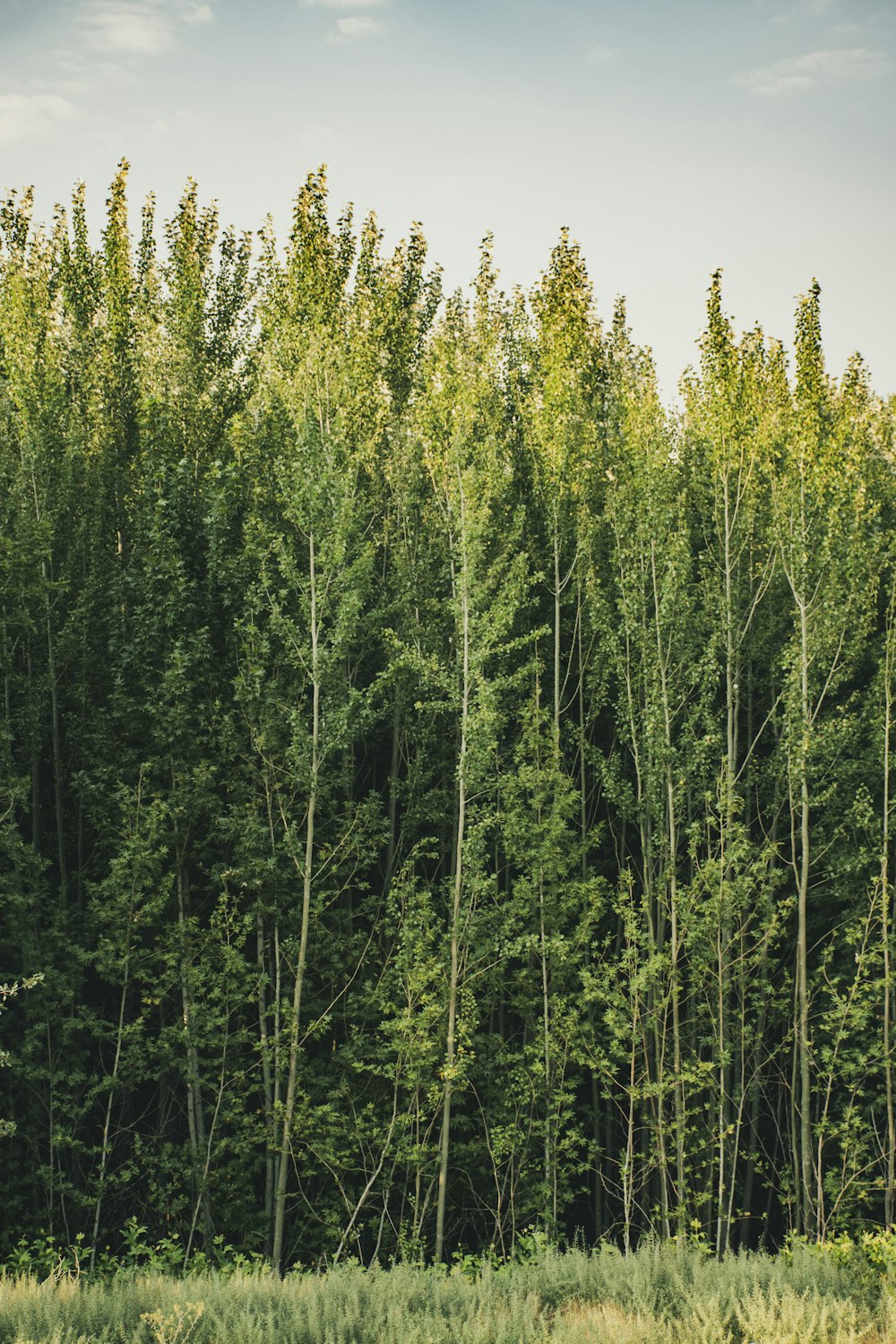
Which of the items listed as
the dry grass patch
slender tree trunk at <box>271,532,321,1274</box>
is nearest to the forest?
slender tree trunk at <box>271,532,321,1274</box>

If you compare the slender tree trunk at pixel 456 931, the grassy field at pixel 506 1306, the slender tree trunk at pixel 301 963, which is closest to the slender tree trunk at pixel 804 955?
the slender tree trunk at pixel 456 931

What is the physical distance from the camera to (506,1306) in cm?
777

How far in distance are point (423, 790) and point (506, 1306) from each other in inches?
402

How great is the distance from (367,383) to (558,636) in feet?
17.3

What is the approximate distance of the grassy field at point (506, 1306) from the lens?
666 centimetres

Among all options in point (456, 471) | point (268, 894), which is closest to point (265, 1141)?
point (268, 894)

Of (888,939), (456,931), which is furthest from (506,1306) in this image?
(888,939)

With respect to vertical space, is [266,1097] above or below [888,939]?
below

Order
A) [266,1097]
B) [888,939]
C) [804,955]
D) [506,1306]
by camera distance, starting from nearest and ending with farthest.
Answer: [506,1306], [266,1097], [888,939], [804,955]

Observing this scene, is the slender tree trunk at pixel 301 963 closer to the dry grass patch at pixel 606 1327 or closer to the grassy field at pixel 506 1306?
the grassy field at pixel 506 1306

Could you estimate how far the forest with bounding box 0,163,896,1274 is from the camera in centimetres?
1456

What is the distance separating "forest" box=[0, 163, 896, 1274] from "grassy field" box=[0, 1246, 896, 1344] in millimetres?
4863

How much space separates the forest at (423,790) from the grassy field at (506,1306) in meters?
4.86

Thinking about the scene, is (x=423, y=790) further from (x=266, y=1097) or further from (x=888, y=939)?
(x=888, y=939)
